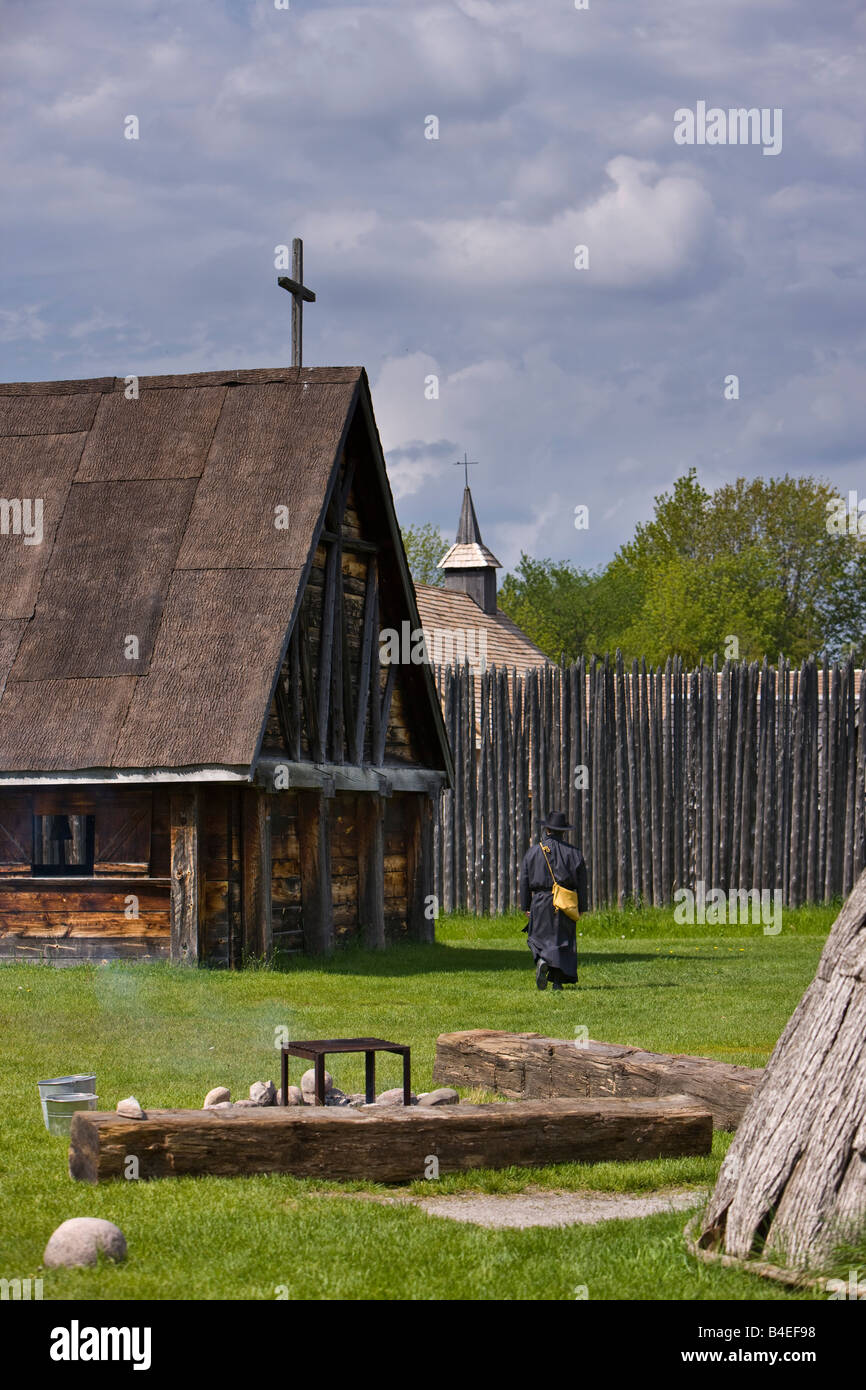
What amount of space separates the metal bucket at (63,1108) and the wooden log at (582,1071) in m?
2.32

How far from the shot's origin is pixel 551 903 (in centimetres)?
1493

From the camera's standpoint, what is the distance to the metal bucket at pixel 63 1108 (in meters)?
8.09

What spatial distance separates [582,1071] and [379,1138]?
2060 millimetres

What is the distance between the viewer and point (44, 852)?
1909 cm

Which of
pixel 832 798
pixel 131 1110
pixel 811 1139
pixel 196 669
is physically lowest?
pixel 131 1110

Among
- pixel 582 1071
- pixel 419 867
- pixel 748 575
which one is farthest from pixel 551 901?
pixel 748 575

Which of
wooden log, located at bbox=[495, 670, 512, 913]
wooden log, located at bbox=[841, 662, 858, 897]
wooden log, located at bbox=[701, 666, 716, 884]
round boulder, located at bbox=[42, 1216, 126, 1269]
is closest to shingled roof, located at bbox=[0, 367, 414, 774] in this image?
wooden log, located at bbox=[495, 670, 512, 913]

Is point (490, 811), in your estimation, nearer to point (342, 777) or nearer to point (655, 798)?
point (655, 798)

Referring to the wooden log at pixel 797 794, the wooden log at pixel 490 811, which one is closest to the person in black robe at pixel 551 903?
the wooden log at pixel 797 794

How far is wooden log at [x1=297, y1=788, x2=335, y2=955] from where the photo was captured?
1772 cm
